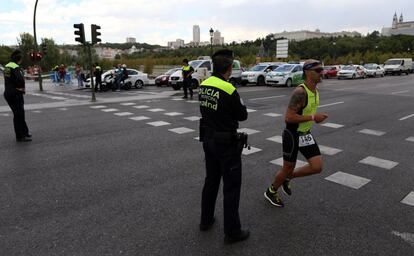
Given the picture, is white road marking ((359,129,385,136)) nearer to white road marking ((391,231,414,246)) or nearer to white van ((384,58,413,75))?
white road marking ((391,231,414,246))

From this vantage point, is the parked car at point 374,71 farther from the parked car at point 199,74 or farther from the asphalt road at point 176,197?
the asphalt road at point 176,197

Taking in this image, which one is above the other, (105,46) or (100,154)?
(105,46)

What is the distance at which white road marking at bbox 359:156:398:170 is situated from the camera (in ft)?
19.6

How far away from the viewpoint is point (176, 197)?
4.55 m

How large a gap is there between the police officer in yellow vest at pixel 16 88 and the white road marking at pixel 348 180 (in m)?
6.54

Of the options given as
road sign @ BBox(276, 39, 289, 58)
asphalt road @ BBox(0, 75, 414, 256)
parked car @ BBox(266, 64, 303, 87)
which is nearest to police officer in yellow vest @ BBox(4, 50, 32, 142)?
asphalt road @ BBox(0, 75, 414, 256)

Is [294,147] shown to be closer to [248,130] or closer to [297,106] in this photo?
[297,106]

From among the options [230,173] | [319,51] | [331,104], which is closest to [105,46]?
[319,51]

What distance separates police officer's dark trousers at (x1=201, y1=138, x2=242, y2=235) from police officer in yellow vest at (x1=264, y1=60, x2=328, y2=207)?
1.02m

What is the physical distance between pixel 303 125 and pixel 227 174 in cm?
130

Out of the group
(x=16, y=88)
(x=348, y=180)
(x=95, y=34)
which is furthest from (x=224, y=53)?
(x=95, y=34)

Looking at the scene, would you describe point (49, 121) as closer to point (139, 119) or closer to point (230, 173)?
point (139, 119)

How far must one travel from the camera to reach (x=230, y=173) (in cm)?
324

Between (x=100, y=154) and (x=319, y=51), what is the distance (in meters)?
90.8
